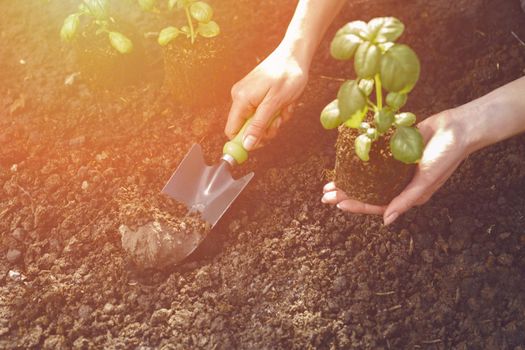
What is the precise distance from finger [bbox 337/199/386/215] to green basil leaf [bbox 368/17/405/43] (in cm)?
64

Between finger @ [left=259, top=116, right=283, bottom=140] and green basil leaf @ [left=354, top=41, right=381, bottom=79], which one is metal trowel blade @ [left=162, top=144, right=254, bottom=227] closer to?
finger @ [left=259, top=116, right=283, bottom=140]

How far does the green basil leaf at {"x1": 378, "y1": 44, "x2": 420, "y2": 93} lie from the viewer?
1.30 metres

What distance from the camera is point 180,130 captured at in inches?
89.2

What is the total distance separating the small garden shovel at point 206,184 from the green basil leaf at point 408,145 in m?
0.64

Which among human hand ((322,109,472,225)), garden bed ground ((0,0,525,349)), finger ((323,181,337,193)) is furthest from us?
finger ((323,181,337,193))

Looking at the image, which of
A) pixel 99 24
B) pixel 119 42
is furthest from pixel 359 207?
pixel 99 24

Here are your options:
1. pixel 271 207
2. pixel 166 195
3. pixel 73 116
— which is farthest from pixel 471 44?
pixel 73 116

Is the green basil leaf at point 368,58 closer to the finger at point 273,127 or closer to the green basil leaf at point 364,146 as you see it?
the green basil leaf at point 364,146

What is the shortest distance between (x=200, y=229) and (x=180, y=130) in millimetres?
531

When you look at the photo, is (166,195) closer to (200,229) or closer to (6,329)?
(200,229)

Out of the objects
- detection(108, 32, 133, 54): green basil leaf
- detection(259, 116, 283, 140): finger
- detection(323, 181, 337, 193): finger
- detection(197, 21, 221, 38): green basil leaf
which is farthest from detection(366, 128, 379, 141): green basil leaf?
detection(108, 32, 133, 54): green basil leaf

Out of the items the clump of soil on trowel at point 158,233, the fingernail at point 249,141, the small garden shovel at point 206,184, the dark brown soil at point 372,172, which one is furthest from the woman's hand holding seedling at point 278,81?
the clump of soil on trowel at point 158,233

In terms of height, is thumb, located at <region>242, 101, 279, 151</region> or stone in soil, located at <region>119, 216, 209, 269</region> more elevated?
thumb, located at <region>242, 101, 279, 151</region>

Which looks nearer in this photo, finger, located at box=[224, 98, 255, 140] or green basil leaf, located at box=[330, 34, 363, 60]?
green basil leaf, located at box=[330, 34, 363, 60]
